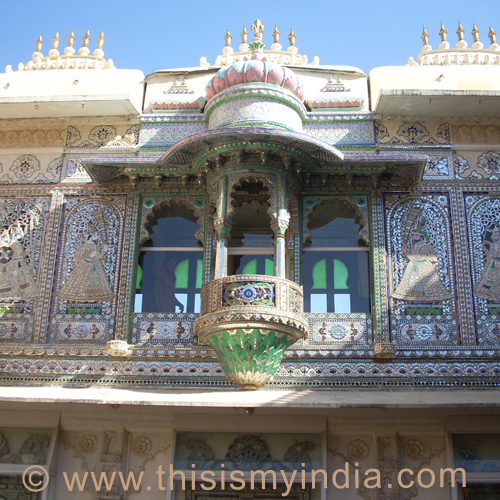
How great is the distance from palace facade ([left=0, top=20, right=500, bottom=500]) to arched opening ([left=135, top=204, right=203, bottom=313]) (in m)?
0.03

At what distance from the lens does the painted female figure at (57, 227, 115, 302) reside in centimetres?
1005

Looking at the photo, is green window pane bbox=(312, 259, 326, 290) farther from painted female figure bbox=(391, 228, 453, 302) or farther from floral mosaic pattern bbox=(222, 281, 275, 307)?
floral mosaic pattern bbox=(222, 281, 275, 307)

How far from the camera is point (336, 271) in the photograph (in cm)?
1082

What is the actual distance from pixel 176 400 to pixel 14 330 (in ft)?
9.96

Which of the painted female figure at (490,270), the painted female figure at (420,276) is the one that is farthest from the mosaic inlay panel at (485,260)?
the painted female figure at (420,276)

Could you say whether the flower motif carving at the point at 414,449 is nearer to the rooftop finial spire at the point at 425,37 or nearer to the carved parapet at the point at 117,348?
the carved parapet at the point at 117,348

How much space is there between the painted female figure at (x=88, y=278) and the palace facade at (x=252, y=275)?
27mm

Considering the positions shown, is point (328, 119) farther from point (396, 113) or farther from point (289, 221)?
point (289, 221)

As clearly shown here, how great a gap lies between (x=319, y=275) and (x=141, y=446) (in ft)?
11.7

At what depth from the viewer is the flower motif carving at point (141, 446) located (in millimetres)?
8984

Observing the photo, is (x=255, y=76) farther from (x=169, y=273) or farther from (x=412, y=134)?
(x=169, y=273)

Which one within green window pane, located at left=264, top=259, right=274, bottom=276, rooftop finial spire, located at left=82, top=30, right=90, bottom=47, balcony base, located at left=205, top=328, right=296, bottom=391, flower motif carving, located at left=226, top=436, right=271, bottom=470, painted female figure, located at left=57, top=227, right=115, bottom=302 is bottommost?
flower motif carving, located at left=226, top=436, right=271, bottom=470

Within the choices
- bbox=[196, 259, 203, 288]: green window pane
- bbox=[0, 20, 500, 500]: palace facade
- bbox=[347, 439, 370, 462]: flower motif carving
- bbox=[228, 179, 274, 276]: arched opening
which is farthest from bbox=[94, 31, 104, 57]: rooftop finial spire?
bbox=[347, 439, 370, 462]: flower motif carving

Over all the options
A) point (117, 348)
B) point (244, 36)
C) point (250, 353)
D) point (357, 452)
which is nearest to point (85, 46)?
point (244, 36)
